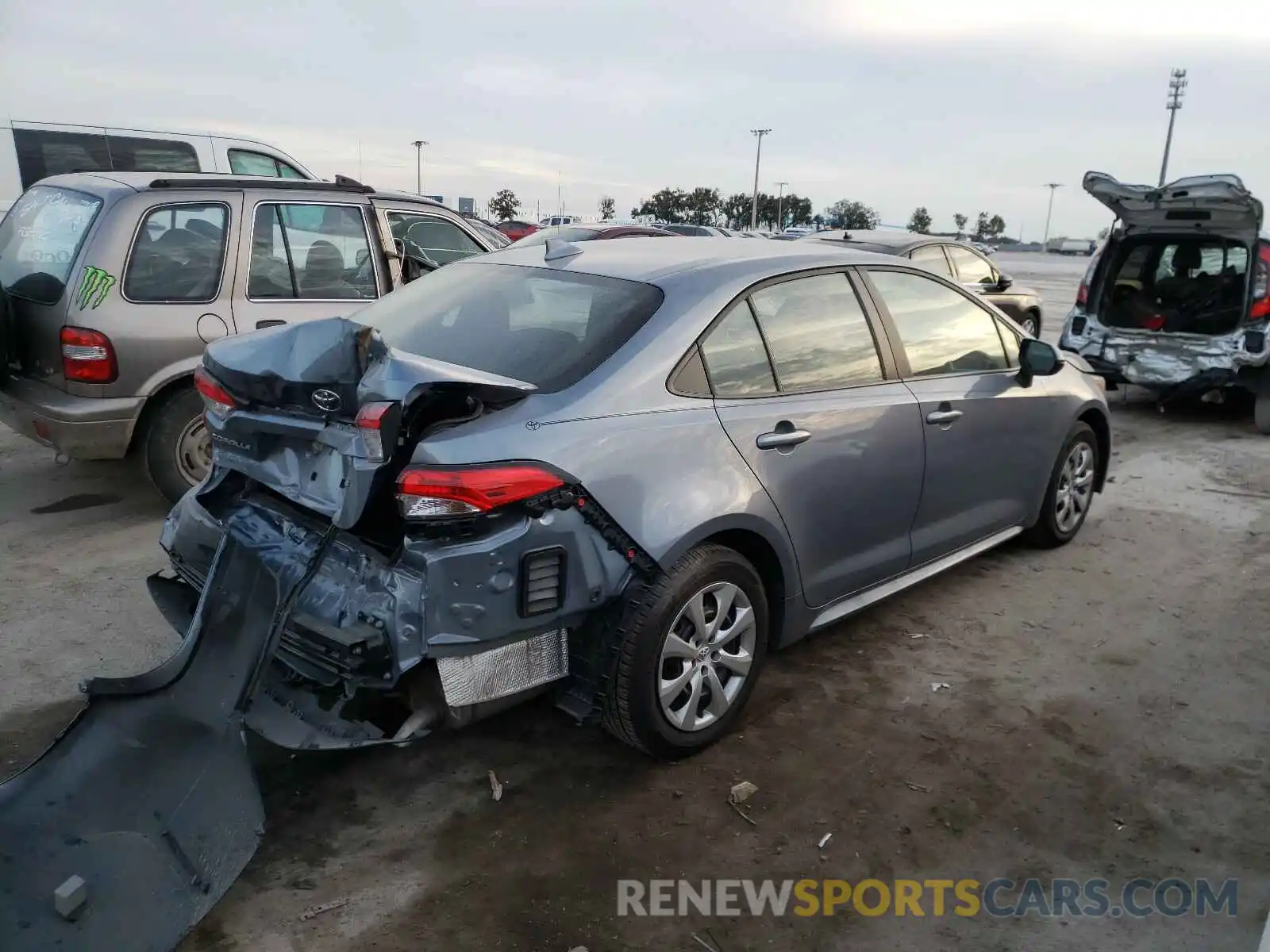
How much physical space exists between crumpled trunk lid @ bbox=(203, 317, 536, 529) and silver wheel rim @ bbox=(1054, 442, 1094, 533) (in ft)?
11.6

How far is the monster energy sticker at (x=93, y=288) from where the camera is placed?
16.4 feet

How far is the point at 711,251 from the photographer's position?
3.79 metres

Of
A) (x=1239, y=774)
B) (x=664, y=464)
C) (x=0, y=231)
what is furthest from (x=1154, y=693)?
(x=0, y=231)

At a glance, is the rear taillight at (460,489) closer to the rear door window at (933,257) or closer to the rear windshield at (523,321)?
the rear windshield at (523,321)

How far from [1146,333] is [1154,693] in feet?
19.3

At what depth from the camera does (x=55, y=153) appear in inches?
450

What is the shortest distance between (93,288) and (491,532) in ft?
11.7

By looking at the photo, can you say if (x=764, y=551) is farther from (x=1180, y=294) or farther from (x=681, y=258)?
(x=1180, y=294)

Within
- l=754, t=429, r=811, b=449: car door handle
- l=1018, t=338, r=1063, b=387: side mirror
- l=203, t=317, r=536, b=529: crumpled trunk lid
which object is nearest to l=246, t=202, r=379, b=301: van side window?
l=203, t=317, r=536, b=529: crumpled trunk lid

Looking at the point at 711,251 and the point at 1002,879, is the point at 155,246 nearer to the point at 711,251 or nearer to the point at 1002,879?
the point at 711,251

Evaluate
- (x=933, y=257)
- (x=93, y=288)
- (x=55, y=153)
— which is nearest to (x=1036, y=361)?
(x=93, y=288)

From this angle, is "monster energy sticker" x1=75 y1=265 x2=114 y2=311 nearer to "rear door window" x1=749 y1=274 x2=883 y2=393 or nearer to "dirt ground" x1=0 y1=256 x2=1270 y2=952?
"dirt ground" x1=0 y1=256 x2=1270 y2=952

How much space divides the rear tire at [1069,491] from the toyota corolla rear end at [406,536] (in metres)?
2.96

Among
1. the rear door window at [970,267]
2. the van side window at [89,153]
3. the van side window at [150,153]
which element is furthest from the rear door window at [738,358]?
the van side window at [89,153]
